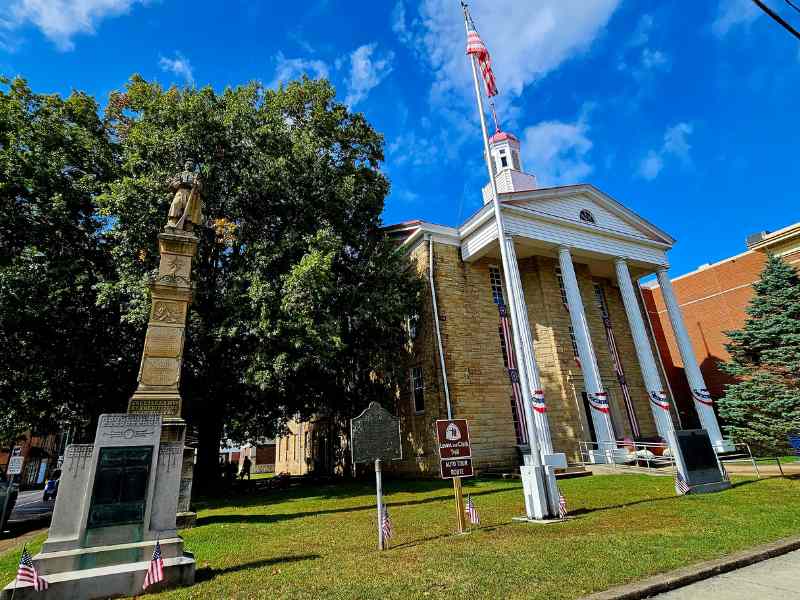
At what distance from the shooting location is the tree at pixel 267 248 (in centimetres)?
1470

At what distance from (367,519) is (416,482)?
8222 millimetres

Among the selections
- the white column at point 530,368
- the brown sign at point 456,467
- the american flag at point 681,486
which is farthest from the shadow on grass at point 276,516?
the american flag at point 681,486

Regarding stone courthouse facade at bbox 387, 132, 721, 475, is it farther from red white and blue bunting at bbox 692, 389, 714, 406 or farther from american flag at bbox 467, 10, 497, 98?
american flag at bbox 467, 10, 497, 98

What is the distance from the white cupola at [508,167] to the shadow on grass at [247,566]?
24042mm

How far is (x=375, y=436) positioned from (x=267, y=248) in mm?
10836

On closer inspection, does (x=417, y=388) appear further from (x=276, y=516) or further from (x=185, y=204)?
(x=185, y=204)

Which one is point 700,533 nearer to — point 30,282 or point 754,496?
point 754,496

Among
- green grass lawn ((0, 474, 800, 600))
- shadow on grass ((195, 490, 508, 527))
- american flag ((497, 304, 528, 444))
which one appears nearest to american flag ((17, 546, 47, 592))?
green grass lawn ((0, 474, 800, 600))

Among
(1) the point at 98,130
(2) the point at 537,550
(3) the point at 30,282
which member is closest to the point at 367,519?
(2) the point at 537,550

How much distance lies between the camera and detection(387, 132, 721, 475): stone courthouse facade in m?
19.6

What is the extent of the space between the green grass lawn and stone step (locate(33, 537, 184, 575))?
62 cm

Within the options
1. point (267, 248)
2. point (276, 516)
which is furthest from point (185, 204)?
point (276, 516)

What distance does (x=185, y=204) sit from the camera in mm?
10453

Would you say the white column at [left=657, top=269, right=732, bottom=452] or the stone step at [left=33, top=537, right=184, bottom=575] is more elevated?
the white column at [left=657, top=269, right=732, bottom=452]
